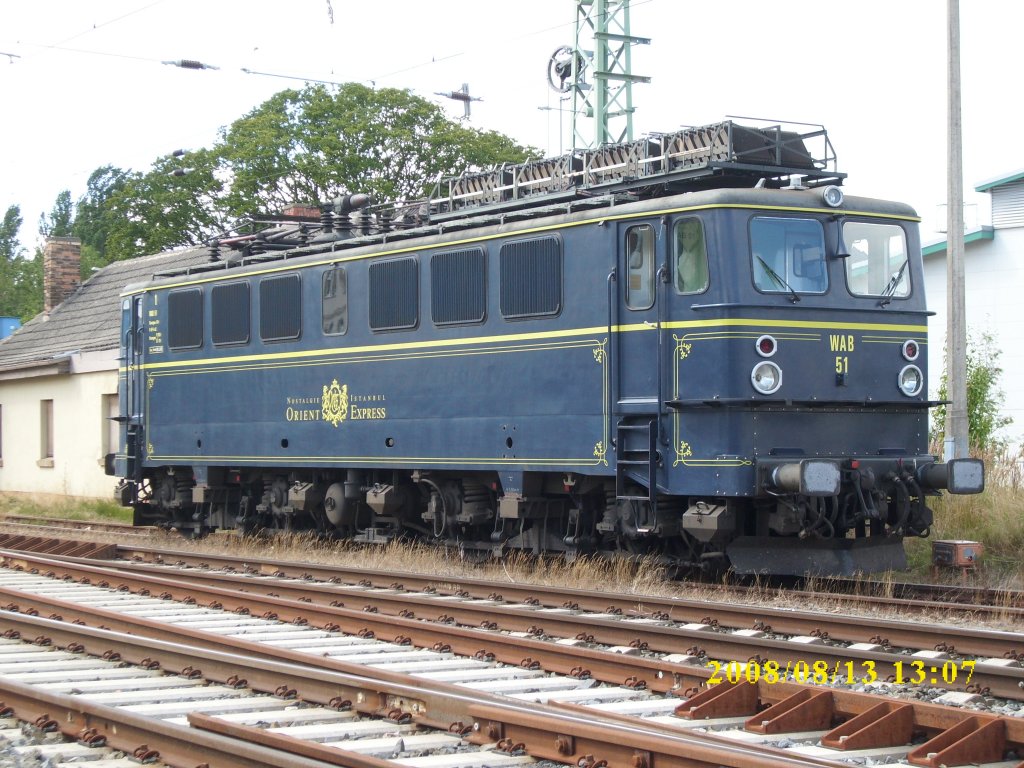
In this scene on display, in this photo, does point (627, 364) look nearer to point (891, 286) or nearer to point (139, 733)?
point (891, 286)

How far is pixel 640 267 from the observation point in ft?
42.5

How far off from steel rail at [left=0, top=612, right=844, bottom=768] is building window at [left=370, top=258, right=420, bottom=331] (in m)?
6.60

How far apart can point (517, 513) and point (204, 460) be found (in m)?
6.48

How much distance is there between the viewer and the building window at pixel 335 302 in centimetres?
1631

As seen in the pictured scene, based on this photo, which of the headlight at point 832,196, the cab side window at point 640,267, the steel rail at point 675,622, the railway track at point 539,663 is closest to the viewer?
the railway track at point 539,663

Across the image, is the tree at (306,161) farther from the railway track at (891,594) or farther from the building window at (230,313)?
the railway track at (891,594)

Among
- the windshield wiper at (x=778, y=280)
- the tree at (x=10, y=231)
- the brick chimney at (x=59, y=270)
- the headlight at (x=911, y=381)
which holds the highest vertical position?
the tree at (x=10, y=231)

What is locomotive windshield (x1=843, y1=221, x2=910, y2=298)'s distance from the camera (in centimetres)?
1296

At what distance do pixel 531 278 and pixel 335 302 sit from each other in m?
3.39

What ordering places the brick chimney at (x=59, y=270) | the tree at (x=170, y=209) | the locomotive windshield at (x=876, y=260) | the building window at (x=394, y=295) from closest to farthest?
the locomotive windshield at (x=876, y=260) < the building window at (x=394, y=295) < the brick chimney at (x=59, y=270) < the tree at (x=170, y=209)

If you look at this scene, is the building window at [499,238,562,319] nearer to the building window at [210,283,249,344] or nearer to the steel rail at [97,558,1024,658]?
the steel rail at [97,558,1024,658]

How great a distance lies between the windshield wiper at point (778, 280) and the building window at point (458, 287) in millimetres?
3260

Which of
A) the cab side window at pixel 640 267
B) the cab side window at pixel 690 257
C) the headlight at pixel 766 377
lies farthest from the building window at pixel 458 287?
the headlight at pixel 766 377

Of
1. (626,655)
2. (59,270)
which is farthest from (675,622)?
(59,270)
